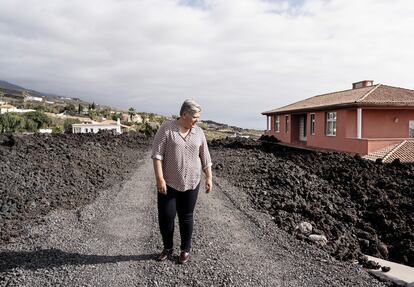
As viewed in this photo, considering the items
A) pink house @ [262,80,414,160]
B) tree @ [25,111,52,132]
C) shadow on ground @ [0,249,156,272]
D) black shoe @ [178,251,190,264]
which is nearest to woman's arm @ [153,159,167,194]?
black shoe @ [178,251,190,264]

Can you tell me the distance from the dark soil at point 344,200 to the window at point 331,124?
16.5 ft

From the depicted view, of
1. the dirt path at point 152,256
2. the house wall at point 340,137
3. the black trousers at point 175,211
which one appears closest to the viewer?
the dirt path at point 152,256

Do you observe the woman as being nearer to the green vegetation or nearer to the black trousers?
the black trousers

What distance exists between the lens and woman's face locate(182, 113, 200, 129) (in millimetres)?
3910

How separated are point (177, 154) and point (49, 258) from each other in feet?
6.23

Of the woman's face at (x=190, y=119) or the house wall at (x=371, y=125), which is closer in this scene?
the woman's face at (x=190, y=119)

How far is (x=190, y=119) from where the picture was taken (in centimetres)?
392

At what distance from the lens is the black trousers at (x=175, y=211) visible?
4.03 m

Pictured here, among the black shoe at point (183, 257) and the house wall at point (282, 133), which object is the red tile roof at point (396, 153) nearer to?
the house wall at point (282, 133)

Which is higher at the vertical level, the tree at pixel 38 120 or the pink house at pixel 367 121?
the tree at pixel 38 120

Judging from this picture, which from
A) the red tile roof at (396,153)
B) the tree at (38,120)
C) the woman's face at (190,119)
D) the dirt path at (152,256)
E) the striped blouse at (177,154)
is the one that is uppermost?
the tree at (38,120)

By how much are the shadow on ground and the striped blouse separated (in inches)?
39.5

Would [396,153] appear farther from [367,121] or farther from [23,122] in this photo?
[23,122]

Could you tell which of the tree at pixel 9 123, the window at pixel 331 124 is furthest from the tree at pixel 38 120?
the window at pixel 331 124
